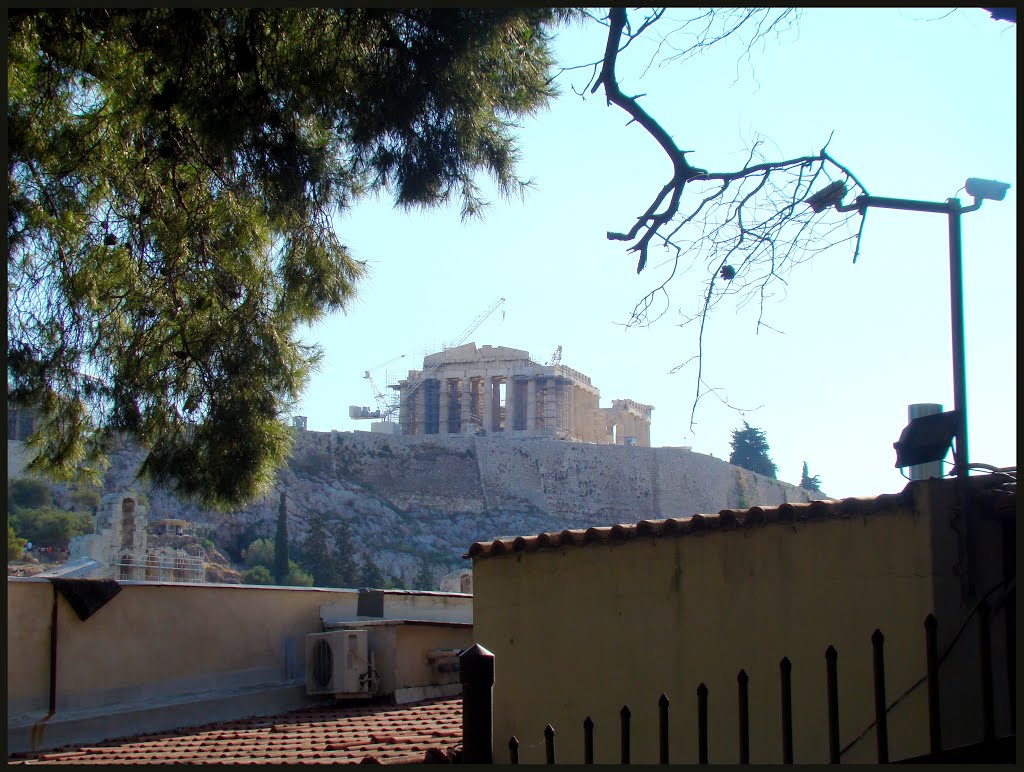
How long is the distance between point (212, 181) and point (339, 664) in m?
3.06

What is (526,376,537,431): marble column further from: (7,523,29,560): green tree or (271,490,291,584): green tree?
(7,523,29,560): green tree

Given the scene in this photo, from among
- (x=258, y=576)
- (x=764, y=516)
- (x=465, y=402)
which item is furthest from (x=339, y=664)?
(x=465, y=402)

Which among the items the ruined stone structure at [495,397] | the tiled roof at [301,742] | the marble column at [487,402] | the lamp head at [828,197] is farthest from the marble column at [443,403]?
the lamp head at [828,197]

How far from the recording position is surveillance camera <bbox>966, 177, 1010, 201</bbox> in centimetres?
371

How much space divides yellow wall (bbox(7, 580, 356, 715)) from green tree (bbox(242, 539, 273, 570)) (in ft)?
104

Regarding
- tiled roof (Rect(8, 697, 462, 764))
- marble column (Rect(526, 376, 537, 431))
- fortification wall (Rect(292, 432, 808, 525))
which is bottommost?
tiled roof (Rect(8, 697, 462, 764))

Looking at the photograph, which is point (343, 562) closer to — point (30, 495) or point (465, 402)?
point (30, 495)

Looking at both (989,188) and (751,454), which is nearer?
(989,188)

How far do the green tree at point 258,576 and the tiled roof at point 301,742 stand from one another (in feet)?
101

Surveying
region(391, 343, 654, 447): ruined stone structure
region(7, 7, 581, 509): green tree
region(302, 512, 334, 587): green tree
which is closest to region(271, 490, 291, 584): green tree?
region(302, 512, 334, 587): green tree

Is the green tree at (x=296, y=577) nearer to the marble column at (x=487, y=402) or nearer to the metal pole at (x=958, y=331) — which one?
the marble column at (x=487, y=402)

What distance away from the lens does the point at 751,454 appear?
5453cm

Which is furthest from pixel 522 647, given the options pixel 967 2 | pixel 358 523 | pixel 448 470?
pixel 448 470

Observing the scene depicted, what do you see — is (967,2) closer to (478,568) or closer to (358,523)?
(478,568)
